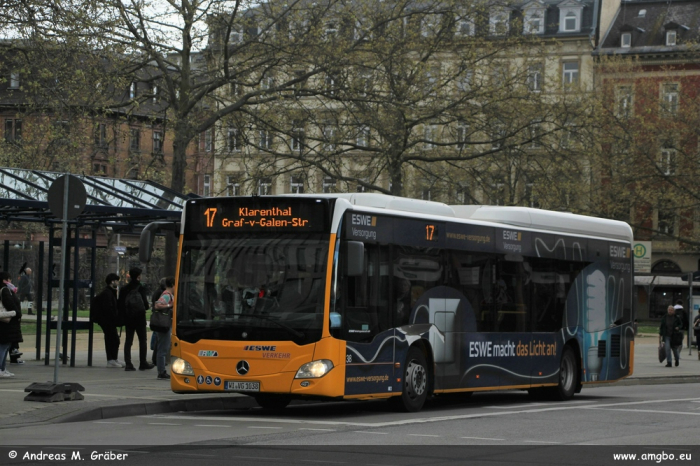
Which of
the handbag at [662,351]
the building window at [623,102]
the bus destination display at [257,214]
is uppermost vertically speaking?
the building window at [623,102]

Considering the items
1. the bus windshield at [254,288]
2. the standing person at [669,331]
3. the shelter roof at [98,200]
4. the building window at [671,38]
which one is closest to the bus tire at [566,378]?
the bus windshield at [254,288]

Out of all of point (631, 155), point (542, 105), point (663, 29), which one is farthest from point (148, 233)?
point (663, 29)

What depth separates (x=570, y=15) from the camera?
7500 cm

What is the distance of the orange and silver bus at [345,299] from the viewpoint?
14.2 metres

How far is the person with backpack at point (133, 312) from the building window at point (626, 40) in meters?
58.4

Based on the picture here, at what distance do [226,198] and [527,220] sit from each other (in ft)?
18.2

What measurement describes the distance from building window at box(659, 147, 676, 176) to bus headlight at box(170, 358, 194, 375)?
41055 millimetres

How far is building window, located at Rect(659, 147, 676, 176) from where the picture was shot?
53469 mm

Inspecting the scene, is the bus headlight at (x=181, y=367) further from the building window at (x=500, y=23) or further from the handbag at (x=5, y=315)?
the building window at (x=500, y=23)

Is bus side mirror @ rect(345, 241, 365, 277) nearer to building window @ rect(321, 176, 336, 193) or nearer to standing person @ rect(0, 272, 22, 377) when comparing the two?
standing person @ rect(0, 272, 22, 377)

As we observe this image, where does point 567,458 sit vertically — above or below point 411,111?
below

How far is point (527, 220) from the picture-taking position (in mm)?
18500

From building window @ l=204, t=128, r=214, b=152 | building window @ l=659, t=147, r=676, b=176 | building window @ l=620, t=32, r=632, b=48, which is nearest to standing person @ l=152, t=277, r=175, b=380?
building window @ l=204, t=128, r=214, b=152

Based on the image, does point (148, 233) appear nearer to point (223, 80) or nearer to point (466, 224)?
point (466, 224)
